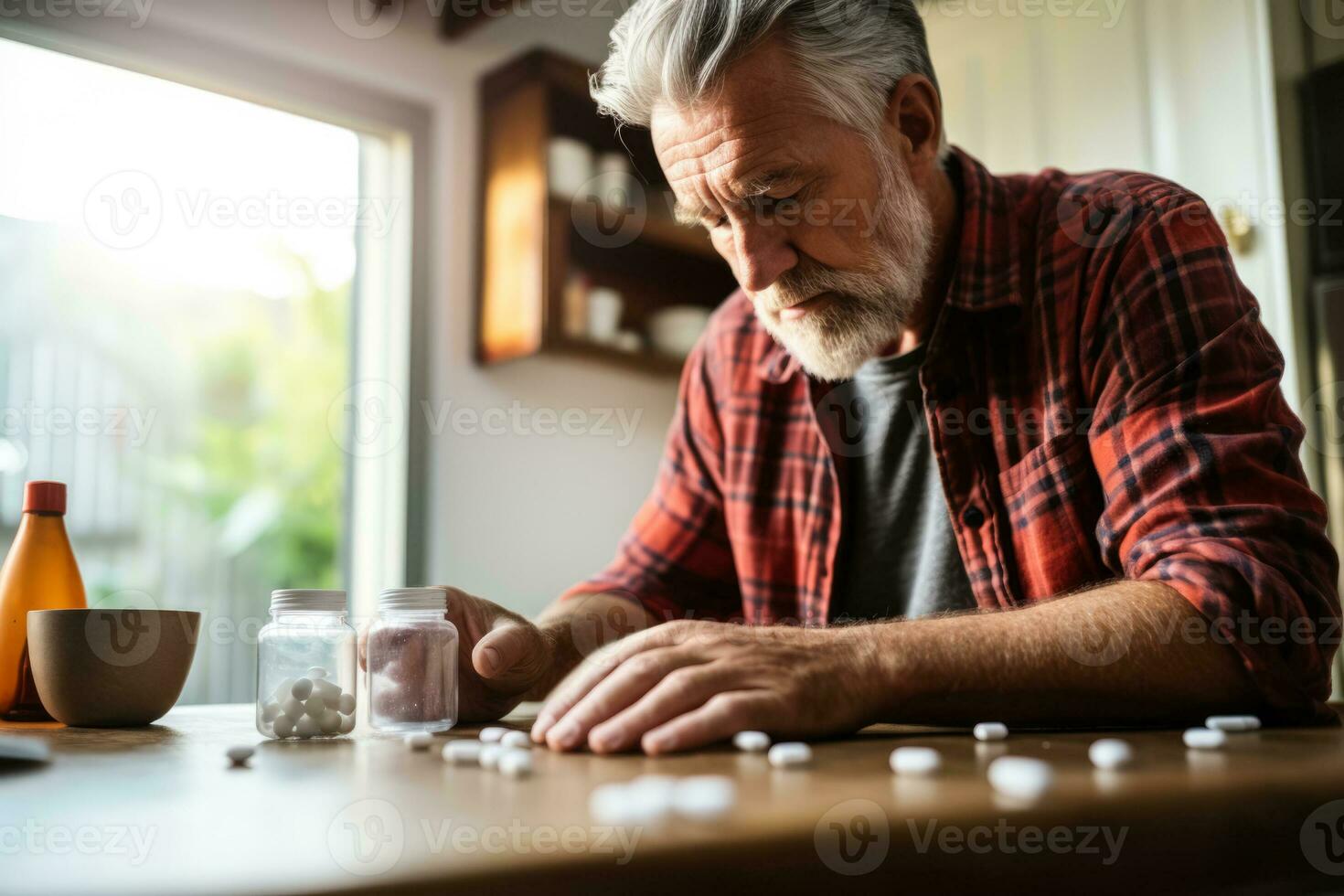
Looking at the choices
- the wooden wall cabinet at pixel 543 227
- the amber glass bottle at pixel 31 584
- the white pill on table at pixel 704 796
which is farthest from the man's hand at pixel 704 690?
the wooden wall cabinet at pixel 543 227

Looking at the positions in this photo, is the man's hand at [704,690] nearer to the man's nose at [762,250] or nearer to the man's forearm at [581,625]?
the man's forearm at [581,625]

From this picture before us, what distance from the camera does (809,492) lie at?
163cm

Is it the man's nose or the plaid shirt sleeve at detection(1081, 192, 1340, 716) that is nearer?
the plaid shirt sleeve at detection(1081, 192, 1340, 716)

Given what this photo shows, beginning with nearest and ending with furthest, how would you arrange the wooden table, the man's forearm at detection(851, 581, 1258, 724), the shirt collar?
1. the wooden table
2. the man's forearm at detection(851, 581, 1258, 724)
3. the shirt collar

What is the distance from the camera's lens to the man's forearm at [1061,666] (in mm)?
901

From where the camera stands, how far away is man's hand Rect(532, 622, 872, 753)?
2.50 feet

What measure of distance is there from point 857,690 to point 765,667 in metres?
0.08

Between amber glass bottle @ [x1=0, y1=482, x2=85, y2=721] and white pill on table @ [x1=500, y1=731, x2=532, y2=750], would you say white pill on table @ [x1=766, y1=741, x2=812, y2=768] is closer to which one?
white pill on table @ [x1=500, y1=731, x2=532, y2=750]

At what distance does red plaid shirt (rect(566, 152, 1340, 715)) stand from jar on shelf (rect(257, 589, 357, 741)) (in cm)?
61

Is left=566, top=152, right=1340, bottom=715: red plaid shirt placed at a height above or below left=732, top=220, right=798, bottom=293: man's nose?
below

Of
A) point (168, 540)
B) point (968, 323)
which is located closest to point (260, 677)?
point (968, 323)

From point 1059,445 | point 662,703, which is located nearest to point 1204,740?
point 662,703

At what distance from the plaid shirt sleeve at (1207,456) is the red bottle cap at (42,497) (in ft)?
3.83

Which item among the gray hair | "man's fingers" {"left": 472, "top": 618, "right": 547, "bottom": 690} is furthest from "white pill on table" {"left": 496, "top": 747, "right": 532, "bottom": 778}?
the gray hair
